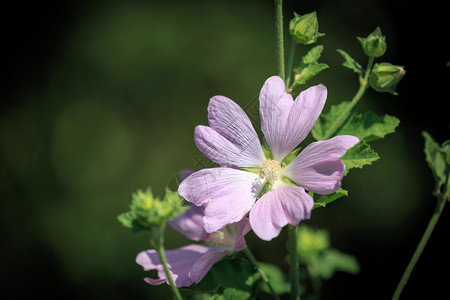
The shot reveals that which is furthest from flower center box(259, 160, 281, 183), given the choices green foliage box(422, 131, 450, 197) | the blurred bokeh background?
the blurred bokeh background

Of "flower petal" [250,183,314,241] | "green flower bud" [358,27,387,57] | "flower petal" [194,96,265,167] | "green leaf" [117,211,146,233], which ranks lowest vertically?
"flower petal" [250,183,314,241]

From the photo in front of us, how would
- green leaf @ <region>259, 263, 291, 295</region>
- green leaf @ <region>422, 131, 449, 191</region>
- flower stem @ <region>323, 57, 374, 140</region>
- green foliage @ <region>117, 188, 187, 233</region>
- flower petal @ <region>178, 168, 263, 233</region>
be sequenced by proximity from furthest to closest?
green leaf @ <region>259, 263, 291, 295</region> < green leaf @ <region>422, 131, 449, 191</region> < flower stem @ <region>323, 57, 374, 140</region> < flower petal @ <region>178, 168, 263, 233</region> < green foliage @ <region>117, 188, 187, 233</region>

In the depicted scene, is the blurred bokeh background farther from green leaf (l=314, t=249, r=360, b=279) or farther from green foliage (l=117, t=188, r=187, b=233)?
green foliage (l=117, t=188, r=187, b=233)

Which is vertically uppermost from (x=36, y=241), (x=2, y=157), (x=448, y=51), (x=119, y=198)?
(x=448, y=51)

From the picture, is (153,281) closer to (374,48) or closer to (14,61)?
(374,48)

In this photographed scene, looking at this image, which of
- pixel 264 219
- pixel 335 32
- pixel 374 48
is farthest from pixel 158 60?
pixel 264 219

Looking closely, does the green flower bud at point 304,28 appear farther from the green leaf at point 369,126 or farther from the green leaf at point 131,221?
the green leaf at point 131,221

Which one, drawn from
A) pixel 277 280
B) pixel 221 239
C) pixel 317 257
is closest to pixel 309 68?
pixel 221 239
